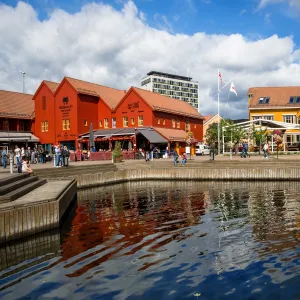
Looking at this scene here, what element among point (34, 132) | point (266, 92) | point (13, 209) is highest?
point (266, 92)

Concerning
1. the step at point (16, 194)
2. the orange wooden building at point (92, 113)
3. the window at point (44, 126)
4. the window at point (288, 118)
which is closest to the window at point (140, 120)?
the orange wooden building at point (92, 113)

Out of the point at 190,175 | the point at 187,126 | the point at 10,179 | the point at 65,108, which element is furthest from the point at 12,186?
the point at 187,126

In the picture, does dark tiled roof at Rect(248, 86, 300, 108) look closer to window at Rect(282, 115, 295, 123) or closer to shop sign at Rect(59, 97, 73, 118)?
window at Rect(282, 115, 295, 123)

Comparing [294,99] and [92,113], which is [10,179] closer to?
[92,113]

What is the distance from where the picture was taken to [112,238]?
35.2 ft

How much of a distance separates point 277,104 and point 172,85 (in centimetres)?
11327

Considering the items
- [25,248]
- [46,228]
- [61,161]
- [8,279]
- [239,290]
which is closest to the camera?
[239,290]

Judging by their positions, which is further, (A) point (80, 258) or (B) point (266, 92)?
(B) point (266, 92)

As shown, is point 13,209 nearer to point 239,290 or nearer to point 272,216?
point 239,290

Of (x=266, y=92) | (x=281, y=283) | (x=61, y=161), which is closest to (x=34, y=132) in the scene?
(x=61, y=161)

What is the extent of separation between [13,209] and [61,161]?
17.5 m

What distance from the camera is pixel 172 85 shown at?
167 meters

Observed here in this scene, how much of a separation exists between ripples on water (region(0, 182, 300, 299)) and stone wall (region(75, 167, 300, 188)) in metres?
10.9

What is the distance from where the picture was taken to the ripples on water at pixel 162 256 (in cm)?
695
